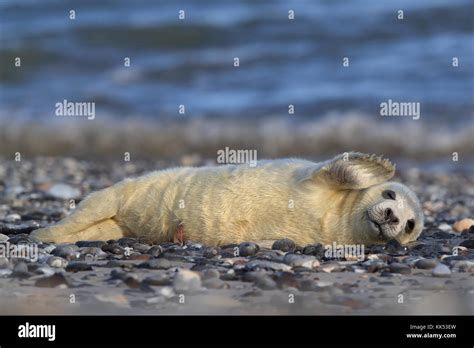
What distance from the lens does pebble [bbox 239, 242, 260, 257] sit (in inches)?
223

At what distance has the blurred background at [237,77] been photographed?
13789 mm

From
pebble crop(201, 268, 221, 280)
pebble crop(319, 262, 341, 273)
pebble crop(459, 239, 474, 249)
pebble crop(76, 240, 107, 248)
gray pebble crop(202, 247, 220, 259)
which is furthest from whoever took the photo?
pebble crop(459, 239, 474, 249)

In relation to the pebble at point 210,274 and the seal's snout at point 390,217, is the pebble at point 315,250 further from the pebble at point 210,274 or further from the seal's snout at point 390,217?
the pebble at point 210,274

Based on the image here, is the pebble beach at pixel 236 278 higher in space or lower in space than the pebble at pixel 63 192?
lower

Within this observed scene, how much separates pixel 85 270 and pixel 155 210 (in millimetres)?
1106

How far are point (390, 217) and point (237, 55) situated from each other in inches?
478

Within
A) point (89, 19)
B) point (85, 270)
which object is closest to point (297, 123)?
point (89, 19)

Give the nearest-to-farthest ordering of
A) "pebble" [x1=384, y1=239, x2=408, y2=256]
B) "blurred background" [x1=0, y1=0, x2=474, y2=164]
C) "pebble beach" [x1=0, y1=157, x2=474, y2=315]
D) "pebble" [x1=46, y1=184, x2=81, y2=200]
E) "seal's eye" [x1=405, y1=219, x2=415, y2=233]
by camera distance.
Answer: "pebble beach" [x1=0, y1=157, x2=474, y2=315] < "pebble" [x1=384, y1=239, x2=408, y2=256] < "seal's eye" [x1=405, y1=219, x2=415, y2=233] < "pebble" [x1=46, y1=184, x2=81, y2=200] < "blurred background" [x1=0, y1=0, x2=474, y2=164]

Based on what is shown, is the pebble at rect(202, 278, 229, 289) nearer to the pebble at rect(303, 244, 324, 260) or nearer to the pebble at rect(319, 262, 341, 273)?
the pebble at rect(319, 262, 341, 273)

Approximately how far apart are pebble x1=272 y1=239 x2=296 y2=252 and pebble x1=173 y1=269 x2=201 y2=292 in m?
1.00

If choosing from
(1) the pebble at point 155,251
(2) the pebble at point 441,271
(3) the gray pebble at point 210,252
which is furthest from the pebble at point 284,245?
(2) the pebble at point 441,271

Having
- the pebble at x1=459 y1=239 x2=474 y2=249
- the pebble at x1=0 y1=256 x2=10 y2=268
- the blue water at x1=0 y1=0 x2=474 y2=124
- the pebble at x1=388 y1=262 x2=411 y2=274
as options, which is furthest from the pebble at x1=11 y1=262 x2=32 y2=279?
the blue water at x1=0 y1=0 x2=474 y2=124

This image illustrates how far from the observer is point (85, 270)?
17.4ft

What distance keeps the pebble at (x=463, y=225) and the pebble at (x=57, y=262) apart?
127 inches
